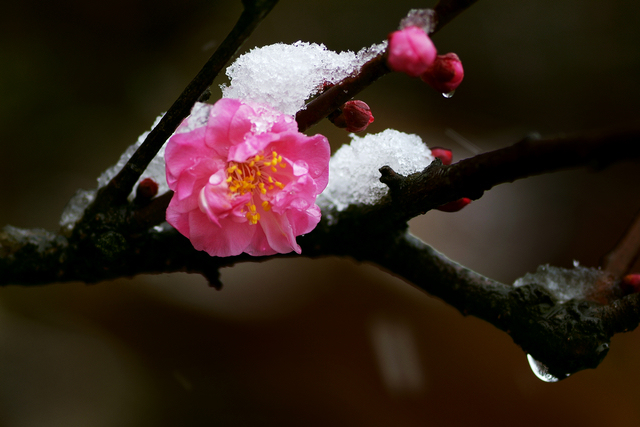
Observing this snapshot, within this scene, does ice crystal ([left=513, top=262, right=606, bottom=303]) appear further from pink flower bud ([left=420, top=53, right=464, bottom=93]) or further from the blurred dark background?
the blurred dark background

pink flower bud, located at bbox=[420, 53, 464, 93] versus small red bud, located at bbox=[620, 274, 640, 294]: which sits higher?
pink flower bud, located at bbox=[420, 53, 464, 93]

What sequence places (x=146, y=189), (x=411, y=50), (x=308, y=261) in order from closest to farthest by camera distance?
(x=411, y=50), (x=146, y=189), (x=308, y=261)

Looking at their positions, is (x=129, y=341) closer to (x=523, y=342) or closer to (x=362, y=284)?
(x=362, y=284)

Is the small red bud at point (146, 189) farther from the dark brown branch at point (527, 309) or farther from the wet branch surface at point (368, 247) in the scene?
the dark brown branch at point (527, 309)

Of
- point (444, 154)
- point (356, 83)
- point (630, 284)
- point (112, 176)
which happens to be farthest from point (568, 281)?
point (112, 176)

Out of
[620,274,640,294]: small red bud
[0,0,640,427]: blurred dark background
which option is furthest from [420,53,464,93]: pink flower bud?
[0,0,640,427]: blurred dark background

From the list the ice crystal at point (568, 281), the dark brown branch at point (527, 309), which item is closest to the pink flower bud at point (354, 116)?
the dark brown branch at point (527, 309)

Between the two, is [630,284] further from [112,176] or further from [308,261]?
[308,261]
